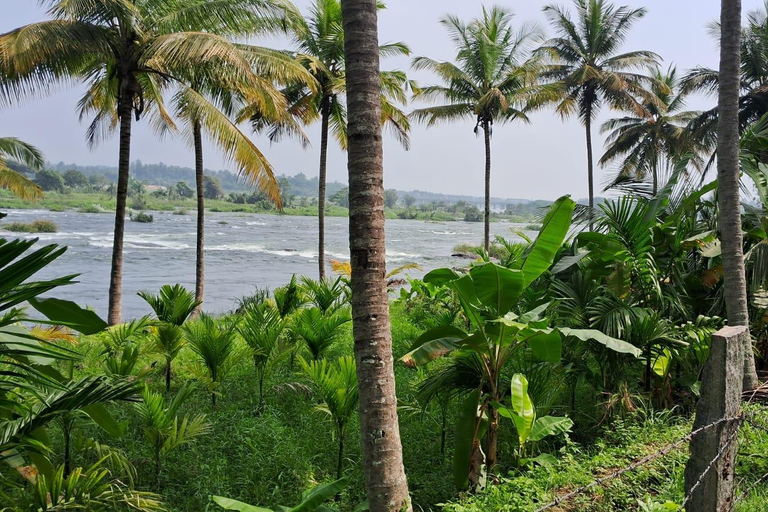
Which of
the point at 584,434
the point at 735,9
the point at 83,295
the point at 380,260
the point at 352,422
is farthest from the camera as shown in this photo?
the point at 83,295

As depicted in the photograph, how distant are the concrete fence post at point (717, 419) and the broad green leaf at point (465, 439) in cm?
147

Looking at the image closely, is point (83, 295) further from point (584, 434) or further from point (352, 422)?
point (584, 434)

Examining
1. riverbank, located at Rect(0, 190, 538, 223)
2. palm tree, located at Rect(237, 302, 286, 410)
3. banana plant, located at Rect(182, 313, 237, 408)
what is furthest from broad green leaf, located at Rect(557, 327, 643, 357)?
riverbank, located at Rect(0, 190, 538, 223)

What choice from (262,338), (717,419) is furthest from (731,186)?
(262,338)

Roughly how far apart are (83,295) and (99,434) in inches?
685

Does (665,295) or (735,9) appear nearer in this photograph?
(735,9)

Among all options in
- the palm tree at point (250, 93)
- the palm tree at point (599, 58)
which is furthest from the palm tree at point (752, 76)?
the palm tree at point (250, 93)

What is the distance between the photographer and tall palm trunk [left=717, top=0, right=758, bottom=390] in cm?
474

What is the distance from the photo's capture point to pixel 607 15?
20.5 m

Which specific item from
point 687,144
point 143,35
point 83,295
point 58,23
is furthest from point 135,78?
point 687,144

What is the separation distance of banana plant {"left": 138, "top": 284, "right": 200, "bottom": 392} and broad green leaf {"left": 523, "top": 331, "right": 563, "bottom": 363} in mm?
3646

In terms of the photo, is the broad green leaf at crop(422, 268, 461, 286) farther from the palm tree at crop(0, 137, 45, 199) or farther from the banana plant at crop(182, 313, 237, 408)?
the palm tree at crop(0, 137, 45, 199)

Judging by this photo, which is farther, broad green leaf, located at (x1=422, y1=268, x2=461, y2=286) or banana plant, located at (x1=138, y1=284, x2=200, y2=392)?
banana plant, located at (x1=138, y1=284, x2=200, y2=392)

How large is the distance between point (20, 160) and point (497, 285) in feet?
55.9
